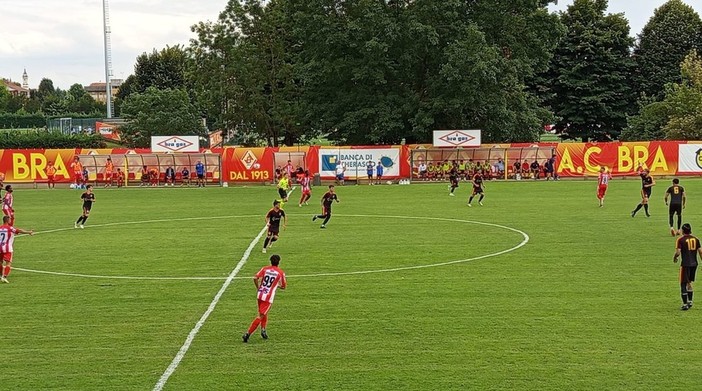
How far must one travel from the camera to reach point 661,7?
317 ft

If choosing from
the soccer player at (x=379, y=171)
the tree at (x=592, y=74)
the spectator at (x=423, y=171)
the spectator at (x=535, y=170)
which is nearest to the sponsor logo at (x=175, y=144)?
the soccer player at (x=379, y=171)

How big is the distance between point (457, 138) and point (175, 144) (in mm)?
22140

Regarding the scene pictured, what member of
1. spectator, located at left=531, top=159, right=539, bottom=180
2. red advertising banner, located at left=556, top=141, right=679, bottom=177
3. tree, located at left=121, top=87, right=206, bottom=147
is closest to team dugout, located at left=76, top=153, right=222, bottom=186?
tree, located at left=121, top=87, right=206, bottom=147

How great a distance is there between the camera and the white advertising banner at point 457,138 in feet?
203

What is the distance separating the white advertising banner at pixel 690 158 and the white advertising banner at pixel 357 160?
22475 mm

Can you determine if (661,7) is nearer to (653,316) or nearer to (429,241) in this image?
(429,241)

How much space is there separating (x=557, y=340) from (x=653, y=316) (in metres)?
3.17

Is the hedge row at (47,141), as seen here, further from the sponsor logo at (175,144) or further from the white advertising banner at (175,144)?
the sponsor logo at (175,144)

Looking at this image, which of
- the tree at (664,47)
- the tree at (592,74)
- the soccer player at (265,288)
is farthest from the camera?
the tree at (664,47)

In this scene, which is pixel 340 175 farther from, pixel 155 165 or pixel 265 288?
pixel 265 288

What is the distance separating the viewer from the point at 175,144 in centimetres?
6116

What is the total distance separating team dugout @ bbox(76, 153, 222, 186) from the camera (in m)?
62.7

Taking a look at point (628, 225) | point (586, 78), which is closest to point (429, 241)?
point (628, 225)

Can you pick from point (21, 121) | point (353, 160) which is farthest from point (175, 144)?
point (21, 121)
